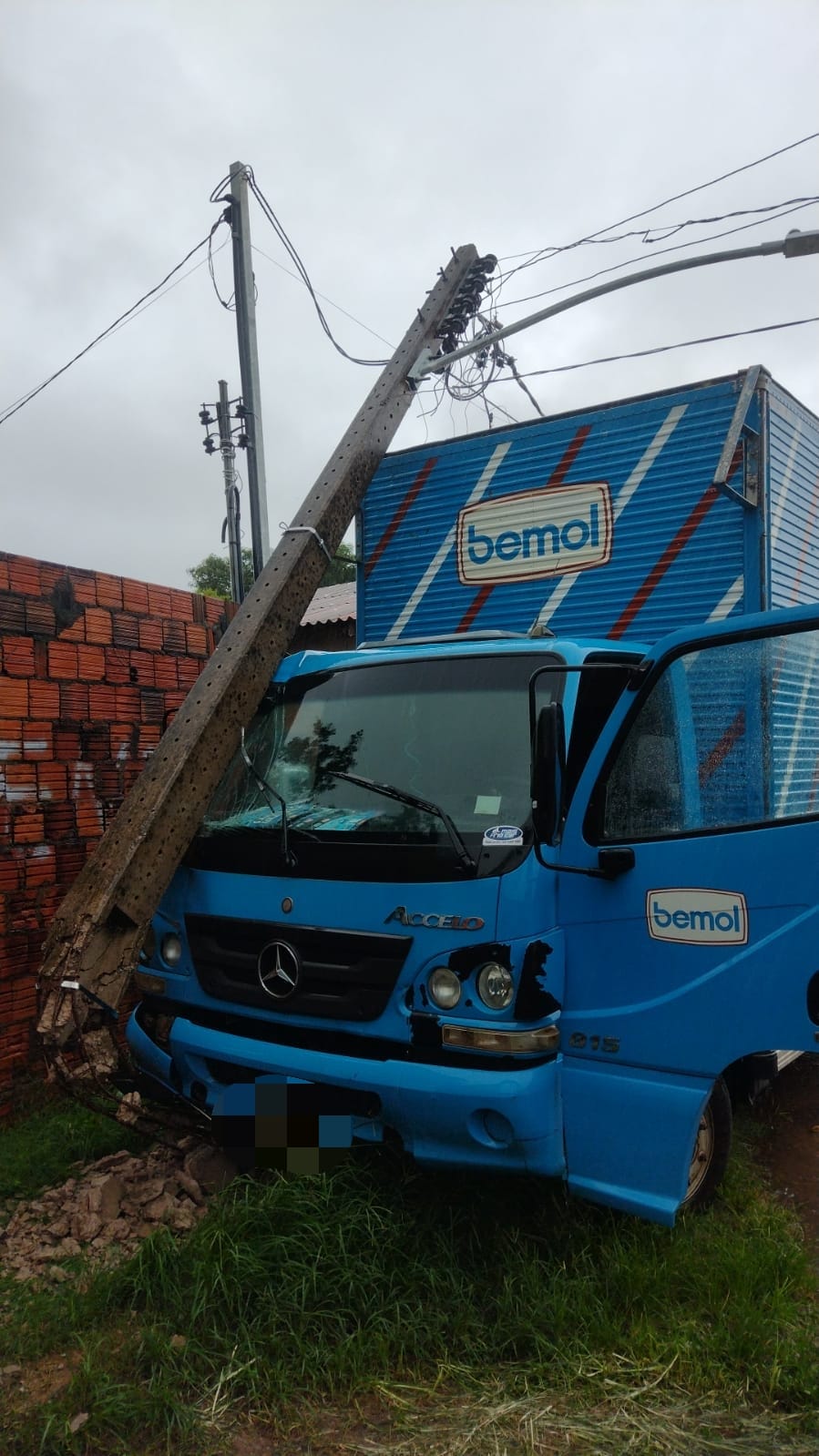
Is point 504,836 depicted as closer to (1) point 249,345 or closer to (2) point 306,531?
(2) point 306,531

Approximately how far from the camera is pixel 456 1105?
118 inches

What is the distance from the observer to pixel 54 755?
16.9ft

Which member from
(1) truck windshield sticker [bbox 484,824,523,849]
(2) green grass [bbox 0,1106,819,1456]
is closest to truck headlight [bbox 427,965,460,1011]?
(1) truck windshield sticker [bbox 484,824,523,849]

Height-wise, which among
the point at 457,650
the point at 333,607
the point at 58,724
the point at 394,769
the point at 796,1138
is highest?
the point at 333,607

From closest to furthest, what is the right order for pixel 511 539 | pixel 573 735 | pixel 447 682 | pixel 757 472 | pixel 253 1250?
pixel 253 1250, pixel 573 735, pixel 447 682, pixel 757 472, pixel 511 539

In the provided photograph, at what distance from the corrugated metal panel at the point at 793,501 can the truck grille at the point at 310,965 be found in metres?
2.36

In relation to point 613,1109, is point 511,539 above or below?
above

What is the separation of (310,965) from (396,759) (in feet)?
2.56

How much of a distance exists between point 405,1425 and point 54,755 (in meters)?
3.54

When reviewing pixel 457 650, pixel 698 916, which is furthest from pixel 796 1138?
pixel 457 650

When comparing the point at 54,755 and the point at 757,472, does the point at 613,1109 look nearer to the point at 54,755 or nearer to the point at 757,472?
the point at 757,472

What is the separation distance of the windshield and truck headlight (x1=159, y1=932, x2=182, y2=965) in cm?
35

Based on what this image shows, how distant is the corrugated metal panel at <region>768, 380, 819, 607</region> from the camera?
14.3ft

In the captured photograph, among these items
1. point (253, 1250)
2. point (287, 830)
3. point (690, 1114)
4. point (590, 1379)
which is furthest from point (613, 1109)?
point (287, 830)
